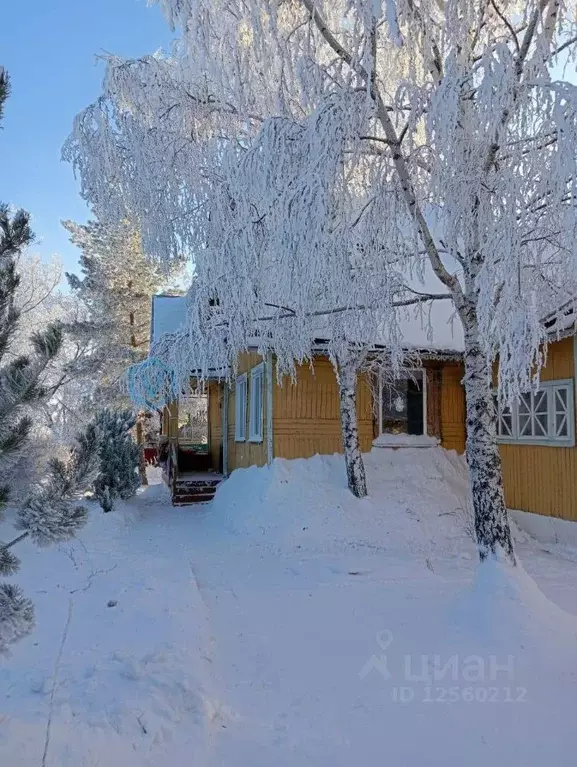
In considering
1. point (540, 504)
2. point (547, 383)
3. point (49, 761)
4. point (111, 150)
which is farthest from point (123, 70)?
point (540, 504)

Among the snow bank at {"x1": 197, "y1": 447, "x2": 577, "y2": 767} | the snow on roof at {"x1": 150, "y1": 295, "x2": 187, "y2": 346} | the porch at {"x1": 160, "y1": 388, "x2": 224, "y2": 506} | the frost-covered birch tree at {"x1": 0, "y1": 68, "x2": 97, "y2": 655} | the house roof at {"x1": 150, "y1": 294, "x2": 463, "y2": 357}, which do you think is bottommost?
the snow bank at {"x1": 197, "y1": 447, "x2": 577, "y2": 767}

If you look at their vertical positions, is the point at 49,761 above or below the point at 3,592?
below

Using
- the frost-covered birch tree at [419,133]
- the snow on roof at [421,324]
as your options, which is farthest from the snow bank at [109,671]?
the snow on roof at [421,324]

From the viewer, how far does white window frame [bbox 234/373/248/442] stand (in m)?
12.8

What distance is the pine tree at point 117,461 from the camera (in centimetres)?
1079

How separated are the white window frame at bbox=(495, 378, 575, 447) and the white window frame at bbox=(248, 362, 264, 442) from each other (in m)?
4.73

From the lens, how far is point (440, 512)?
30.0ft

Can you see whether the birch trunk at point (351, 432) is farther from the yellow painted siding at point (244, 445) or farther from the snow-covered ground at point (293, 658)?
the yellow painted siding at point (244, 445)

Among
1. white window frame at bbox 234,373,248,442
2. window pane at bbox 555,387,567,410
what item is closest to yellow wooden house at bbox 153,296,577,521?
window pane at bbox 555,387,567,410

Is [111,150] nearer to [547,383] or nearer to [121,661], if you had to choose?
[121,661]

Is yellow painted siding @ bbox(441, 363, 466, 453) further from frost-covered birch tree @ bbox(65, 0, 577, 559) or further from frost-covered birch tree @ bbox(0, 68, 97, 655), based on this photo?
frost-covered birch tree @ bbox(0, 68, 97, 655)

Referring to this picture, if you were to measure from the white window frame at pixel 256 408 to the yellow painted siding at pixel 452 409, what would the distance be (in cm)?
373

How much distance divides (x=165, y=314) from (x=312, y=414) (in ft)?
21.0

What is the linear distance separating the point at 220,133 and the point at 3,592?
221 inches
